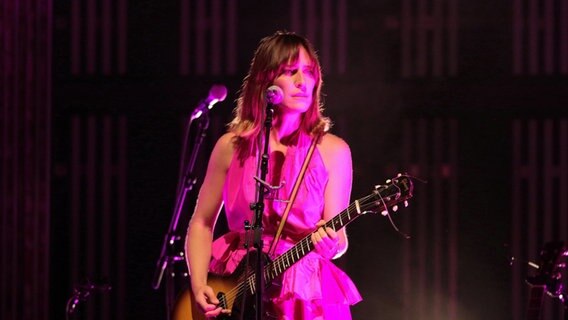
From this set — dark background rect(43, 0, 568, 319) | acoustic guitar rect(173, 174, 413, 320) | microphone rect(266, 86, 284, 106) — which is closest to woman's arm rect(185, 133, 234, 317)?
acoustic guitar rect(173, 174, 413, 320)

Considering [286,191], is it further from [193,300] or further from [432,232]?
[432,232]

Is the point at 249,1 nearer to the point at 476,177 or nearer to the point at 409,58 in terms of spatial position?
the point at 409,58

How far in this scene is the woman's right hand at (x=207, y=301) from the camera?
12.7 feet

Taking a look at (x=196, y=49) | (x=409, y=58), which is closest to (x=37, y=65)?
(x=196, y=49)

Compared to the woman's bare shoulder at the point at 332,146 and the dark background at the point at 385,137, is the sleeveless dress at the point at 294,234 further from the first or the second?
the dark background at the point at 385,137

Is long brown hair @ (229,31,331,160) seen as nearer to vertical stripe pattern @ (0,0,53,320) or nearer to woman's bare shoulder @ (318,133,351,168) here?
woman's bare shoulder @ (318,133,351,168)

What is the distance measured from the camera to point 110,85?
6.40 m

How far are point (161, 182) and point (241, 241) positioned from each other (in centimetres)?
248

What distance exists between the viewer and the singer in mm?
3666

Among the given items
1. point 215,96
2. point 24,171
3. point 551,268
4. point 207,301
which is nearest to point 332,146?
point 207,301

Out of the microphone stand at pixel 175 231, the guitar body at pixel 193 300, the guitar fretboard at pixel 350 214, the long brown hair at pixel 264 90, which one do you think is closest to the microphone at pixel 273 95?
the long brown hair at pixel 264 90

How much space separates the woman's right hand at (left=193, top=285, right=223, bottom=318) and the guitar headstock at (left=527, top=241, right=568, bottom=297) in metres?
1.61

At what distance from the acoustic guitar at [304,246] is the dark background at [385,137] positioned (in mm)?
2212

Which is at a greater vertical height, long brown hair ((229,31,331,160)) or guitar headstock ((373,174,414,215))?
long brown hair ((229,31,331,160))
